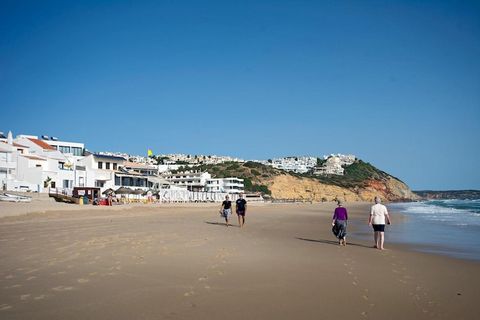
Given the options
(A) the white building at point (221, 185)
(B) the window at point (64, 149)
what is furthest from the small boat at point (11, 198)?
(A) the white building at point (221, 185)

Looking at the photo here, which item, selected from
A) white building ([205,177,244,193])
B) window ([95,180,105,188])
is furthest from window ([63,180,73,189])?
white building ([205,177,244,193])

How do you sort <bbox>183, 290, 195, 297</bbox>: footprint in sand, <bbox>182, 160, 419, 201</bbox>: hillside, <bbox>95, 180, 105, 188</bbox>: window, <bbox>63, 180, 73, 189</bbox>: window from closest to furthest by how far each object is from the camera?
<bbox>183, 290, 195, 297</bbox>: footprint in sand
<bbox>63, 180, 73, 189</bbox>: window
<bbox>95, 180, 105, 188</bbox>: window
<bbox>182, 160, 419, 201</bbox>: hillside

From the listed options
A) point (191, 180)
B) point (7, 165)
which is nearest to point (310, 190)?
point (191, 180)

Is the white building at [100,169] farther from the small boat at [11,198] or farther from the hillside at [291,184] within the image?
the hillside at [291,184]

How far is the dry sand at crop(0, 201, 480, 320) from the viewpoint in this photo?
19.5ft

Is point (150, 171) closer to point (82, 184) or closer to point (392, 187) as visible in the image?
point (82, 184)

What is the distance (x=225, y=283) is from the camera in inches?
303

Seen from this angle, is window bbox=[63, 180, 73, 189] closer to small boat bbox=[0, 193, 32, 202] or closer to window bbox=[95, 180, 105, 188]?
window bbox=[95, 180, 105, 188]

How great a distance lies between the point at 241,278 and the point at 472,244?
40.6 ft

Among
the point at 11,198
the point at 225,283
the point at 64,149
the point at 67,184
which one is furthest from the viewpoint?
the point at 64,149

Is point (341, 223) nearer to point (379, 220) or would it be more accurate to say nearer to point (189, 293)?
point (379, 220)

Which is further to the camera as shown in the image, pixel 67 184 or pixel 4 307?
pixel 67 184

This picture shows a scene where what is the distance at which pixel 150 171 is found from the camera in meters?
78.8

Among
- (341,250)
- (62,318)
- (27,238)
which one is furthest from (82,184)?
(62,318)
